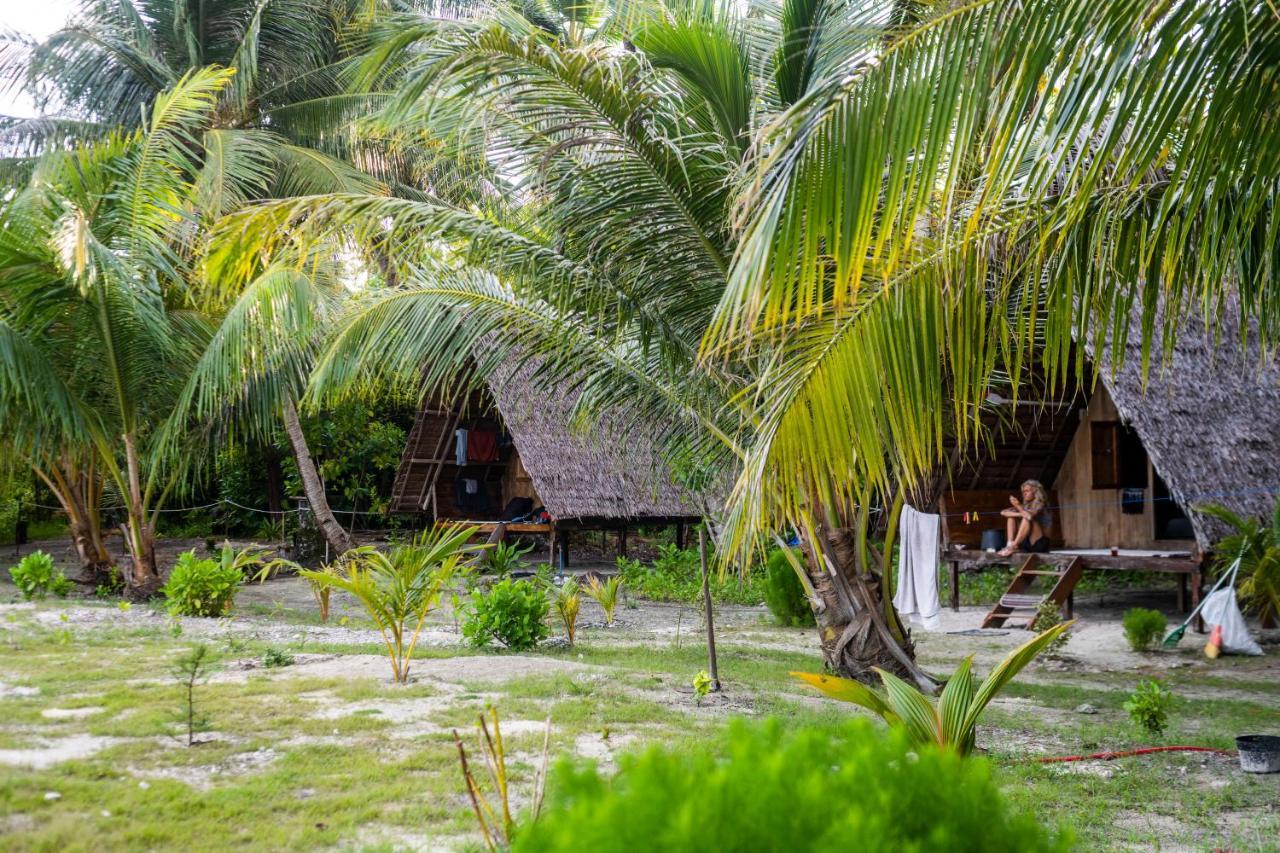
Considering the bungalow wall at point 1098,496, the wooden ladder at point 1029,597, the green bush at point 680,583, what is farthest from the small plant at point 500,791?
the bungalow wall at point 1098,496

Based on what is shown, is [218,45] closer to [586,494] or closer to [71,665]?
[586,494]

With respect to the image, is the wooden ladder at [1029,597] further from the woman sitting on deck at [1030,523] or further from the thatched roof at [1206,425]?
the thatched roof at [1206,425]

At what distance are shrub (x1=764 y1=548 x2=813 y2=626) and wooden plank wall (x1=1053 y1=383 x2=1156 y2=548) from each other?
467cm

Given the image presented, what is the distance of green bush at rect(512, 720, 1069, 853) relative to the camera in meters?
1.40

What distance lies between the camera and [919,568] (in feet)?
32.0

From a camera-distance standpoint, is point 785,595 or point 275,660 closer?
point 275,660

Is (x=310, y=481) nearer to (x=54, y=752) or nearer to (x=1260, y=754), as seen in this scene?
(x=54, y=752)

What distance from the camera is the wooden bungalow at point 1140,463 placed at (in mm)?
8188

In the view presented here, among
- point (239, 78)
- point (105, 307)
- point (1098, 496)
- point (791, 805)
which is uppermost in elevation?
point (239, 78)

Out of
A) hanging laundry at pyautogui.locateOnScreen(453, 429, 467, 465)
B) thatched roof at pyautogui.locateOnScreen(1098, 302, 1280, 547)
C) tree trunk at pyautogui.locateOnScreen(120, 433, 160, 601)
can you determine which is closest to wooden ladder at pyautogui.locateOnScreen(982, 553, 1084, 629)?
thatched roof at pyautogui.locateOnScreen(1098, 302, 1280, 547)

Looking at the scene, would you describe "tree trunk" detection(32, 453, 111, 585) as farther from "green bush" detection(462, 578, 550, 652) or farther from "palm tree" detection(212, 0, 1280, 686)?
"palm tree" detection(212, 0, 1280, 686)

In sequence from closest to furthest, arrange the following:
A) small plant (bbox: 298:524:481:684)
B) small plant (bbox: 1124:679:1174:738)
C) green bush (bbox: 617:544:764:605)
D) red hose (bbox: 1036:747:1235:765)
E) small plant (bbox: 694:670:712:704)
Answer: red hose (bbox: 1036:747:1235:765) → small plant (bbox: 1124:679:1174:738) → small plant (bbox: 694:670:712:704) → small plant (bbox: 298:524:481:684) → green bush (bbox: 617:544:764:605)

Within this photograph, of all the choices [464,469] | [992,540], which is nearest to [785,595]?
[992,540]

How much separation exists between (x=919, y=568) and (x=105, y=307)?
7701 millimetres
